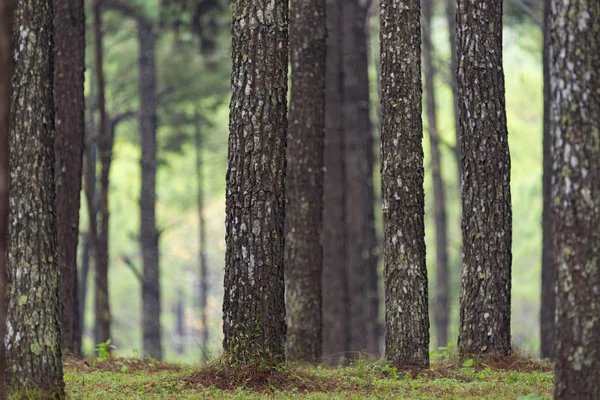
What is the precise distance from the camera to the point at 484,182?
9500 mm

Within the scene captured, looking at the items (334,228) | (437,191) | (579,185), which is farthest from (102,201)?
(579,185)

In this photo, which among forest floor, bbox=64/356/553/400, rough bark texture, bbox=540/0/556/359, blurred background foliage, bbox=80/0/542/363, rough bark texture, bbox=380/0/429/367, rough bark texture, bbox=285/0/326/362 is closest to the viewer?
forest floor, bbox=64/356/553/400

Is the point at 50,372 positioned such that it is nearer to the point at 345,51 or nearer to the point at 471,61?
the point at 471,61

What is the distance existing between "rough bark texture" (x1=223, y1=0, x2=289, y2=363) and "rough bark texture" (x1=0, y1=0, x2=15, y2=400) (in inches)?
83.9

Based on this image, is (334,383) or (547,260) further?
(547,260)

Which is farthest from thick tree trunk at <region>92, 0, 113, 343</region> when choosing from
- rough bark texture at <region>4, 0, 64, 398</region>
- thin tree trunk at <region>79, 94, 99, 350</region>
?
rough bark texture at <region>4, 0, 64, 398</region>

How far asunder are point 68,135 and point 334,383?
566 cm

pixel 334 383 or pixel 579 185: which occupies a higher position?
pixel 579 185

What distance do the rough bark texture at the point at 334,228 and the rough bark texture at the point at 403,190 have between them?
6.79 metres

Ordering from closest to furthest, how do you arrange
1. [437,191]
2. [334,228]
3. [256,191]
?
[256,191], [334,228], [437,191]

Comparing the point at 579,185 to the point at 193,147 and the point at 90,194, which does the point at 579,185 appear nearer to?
the point at 90,194

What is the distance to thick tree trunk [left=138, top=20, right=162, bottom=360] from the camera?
22.0m

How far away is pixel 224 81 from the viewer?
23.8m

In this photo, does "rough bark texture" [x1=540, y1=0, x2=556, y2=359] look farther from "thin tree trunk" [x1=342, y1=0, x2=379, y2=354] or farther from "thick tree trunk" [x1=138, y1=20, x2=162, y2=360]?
"thick tree trunk" [x1=138, y1=20, x2=162, y2=360]
